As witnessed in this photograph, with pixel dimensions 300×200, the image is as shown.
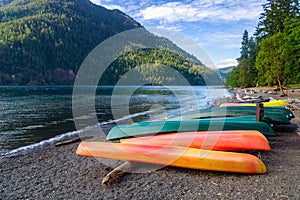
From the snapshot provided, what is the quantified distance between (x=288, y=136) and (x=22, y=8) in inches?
8644

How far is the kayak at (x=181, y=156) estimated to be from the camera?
5023 millimetres

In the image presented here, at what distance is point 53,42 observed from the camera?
134 metres

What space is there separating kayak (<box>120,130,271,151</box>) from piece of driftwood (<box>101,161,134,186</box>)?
2.46 feet

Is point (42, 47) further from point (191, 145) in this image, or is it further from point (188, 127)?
point (191, 145)

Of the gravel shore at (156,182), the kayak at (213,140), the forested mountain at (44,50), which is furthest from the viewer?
the forested mountain at (44,50)

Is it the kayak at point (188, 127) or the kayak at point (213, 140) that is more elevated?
the kayak at point (188, 127)

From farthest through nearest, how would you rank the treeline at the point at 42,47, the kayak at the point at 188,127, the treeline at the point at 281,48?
the treeline at the point at 42,47 < the treeline at the point at 281,48 < the kayak at the point at 188,127

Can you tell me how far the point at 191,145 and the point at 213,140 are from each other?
1.86 feet

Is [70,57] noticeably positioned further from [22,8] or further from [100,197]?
[100,197]

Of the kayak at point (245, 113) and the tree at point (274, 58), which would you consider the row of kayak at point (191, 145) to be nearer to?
the kayak at point (245, 113)

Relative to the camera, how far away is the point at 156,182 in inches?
197

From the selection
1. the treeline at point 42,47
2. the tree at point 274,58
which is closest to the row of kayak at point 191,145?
the tree at point 274,58

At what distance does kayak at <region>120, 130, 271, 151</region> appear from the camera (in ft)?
20.0

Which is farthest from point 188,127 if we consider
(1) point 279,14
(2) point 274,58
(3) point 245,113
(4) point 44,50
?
(4) point 44,50
